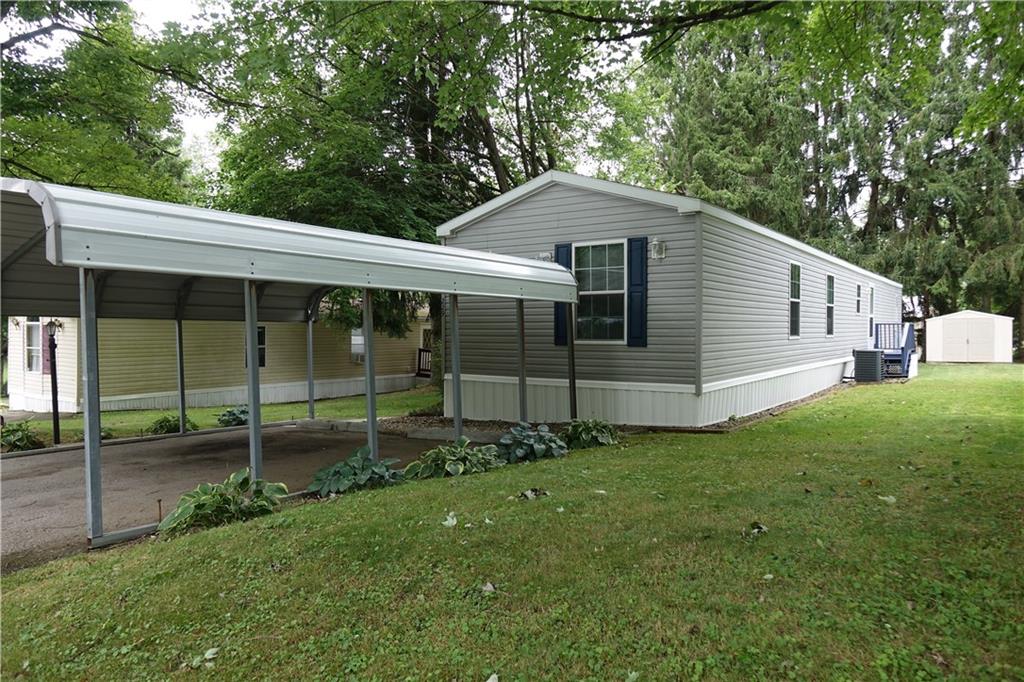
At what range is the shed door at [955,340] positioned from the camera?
72.4 ft

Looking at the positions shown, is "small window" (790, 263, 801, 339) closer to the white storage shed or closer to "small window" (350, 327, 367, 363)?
"small window" (350, 327, 367, 363)

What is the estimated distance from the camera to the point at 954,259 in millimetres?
23984

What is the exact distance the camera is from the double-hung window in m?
9.30

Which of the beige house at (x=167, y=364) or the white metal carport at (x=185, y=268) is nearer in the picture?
the white metal carport at (x=185, y=268)

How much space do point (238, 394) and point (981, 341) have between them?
24.9 meters

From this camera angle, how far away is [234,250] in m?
4.81

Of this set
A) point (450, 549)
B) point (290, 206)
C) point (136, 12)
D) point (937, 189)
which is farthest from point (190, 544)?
point (937, 189)

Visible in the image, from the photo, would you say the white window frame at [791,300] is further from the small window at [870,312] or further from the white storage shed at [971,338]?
the white storage shed at [971,338]

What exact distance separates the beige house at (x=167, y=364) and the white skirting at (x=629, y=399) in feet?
25.0

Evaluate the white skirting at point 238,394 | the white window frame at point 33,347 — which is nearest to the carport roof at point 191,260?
the white skirting at point 238,394

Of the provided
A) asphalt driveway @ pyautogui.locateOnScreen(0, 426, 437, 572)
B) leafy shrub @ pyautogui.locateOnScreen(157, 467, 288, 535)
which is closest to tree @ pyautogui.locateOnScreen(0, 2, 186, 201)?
asphalt driveway @ pyautogui.locateOnScreen(0, 426, 437, 572)

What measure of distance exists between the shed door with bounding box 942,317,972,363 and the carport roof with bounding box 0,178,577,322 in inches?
801

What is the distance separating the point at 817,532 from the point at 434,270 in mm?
4392

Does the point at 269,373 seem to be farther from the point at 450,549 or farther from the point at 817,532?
the point at 817,532
